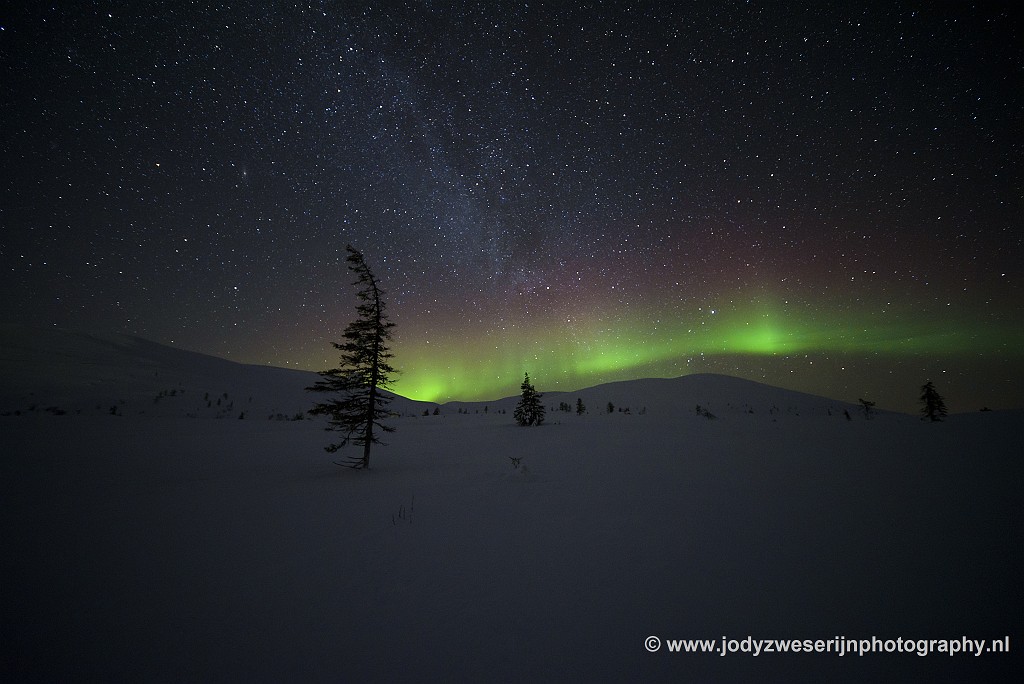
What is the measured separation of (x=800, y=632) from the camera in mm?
3221

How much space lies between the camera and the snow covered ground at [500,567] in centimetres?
297

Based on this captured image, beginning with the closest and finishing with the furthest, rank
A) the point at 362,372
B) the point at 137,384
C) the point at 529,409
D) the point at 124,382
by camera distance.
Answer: the point at 362,372 < the point at 529,409 < the point at 124,382 < the point at 137,384

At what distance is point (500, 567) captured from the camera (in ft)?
14.1

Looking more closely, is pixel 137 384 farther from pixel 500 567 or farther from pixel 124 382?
pixel 500 567

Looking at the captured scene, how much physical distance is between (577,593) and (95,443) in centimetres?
1740

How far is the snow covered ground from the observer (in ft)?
9.73

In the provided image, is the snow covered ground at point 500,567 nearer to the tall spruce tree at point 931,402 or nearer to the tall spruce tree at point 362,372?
the tall spruce tree at point 362,372

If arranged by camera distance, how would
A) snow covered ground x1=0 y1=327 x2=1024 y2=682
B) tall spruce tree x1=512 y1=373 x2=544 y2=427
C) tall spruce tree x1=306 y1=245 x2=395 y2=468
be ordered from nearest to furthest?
snow covered ground x1=0 y1=327 x2=1024 y2=682 → tall spruce tree x1=306 y1=245 x2=395 y2=468 → tall spruce tree x1=512 y1=373 x2=544 y2=427

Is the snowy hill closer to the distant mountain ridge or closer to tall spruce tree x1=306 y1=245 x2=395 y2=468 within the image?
the distant mountain ridge

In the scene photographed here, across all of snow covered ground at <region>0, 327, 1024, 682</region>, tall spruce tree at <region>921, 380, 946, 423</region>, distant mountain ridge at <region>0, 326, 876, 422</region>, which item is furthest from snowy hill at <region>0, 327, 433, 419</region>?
tall spruce tree at <region>921, 380, 946, 423</region>

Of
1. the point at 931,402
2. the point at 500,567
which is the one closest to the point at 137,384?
the point at 500,567

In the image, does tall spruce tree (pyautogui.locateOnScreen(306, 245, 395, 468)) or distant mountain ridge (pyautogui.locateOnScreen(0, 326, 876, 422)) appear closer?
tall spruce tree (pyautogui.locateOnScreen(306, 245, 395, 468))

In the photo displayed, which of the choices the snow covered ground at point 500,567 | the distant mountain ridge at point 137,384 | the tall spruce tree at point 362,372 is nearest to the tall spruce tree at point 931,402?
the distant mountain ridge at point 137,384

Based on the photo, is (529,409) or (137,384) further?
(137,384)
